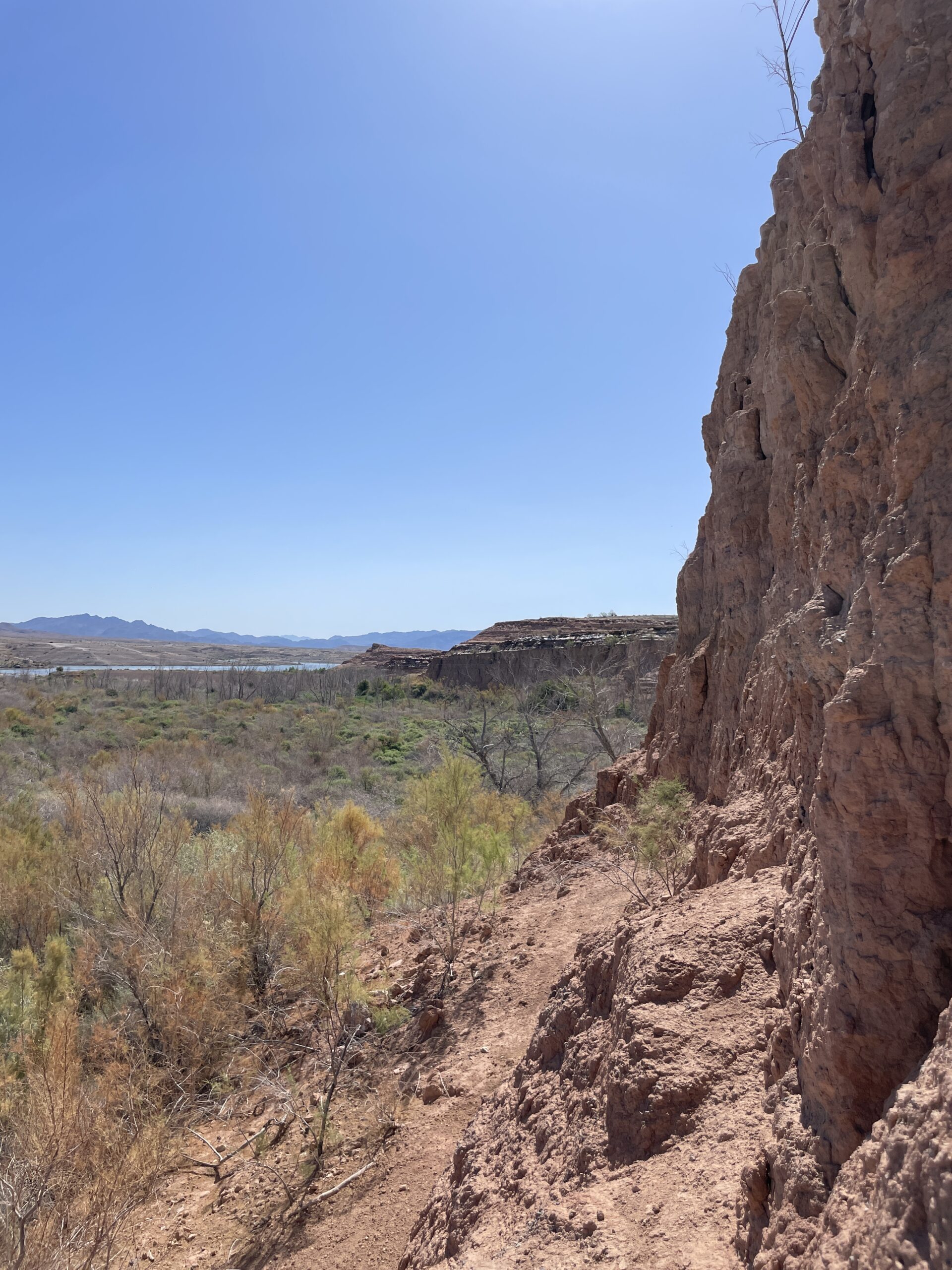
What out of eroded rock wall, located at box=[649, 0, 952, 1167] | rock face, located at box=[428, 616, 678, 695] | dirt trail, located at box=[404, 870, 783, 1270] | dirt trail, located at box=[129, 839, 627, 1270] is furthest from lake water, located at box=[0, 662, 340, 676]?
eroded rock wall, located at box=[649, 0, 952, 1167]

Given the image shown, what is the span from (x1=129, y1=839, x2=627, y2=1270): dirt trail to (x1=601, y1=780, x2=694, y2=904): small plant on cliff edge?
480mm

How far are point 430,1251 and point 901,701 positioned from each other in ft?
11.8

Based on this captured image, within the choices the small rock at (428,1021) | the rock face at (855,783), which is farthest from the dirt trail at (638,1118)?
the small rock at (428,1021)

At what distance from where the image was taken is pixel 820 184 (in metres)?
3.95

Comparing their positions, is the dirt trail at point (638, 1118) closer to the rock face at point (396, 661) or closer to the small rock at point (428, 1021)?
the small rock at point (428, 1021)

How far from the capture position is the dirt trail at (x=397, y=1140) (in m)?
4.82

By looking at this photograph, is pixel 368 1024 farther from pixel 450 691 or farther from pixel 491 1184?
pixel 450 691

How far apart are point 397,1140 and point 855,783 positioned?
5.05 metres

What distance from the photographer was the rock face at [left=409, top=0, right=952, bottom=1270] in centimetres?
220

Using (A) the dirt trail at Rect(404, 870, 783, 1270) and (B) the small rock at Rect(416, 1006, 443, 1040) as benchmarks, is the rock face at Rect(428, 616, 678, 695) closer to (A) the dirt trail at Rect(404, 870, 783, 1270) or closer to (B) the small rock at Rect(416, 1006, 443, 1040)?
(B) the small rock at Rect(416, 1006, 443, 1040)

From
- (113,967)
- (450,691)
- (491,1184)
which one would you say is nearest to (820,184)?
(491,1184)

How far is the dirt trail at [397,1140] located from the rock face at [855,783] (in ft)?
4.10

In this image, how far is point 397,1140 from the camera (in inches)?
222

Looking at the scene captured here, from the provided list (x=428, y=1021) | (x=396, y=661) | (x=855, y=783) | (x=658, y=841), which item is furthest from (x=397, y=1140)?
(x=396, y=661)
